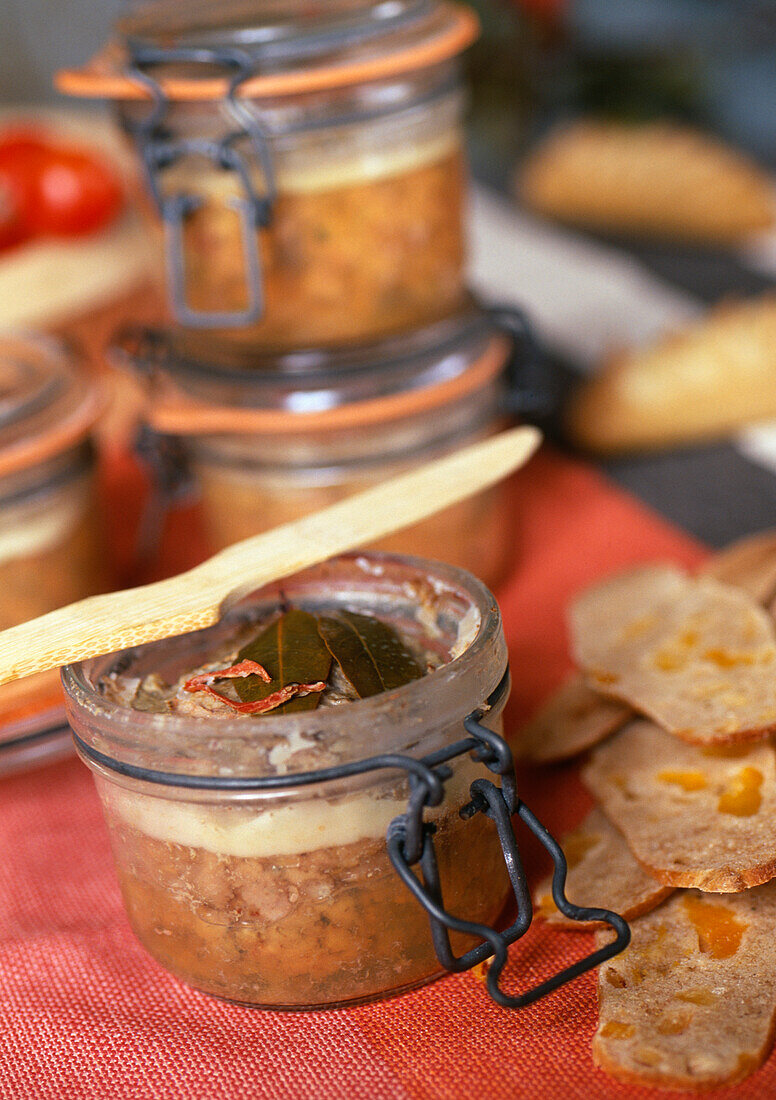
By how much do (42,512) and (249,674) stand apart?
0.44 metres

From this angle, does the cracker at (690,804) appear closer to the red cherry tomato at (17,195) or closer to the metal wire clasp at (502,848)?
the metal wire clasp at (502,848)

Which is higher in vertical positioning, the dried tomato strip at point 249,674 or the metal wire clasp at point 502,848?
the dried tomato strip at point 249,674

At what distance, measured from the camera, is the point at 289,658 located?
0.84 meters

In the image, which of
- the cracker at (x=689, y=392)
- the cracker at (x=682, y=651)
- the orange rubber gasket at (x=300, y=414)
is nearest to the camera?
the cracker at (x=682, y=651)

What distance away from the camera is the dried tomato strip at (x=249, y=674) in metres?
0.80

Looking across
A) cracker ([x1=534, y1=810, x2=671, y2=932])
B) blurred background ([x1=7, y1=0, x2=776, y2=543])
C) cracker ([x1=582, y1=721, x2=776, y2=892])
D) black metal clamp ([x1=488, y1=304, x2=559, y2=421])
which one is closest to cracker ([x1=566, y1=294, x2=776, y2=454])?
blurred background ([x1=7, y1=0, x2=776, y2=543])

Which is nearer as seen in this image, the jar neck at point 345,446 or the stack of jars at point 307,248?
the stack of jars at point 307,248

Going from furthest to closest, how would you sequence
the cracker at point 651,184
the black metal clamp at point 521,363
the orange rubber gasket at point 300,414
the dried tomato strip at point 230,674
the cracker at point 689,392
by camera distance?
the cracker at point 651,184, the cracker at point 689,392, the black metal clamp at point 521,363, the orange rubber gasket at point 300,414, the dried tomato strip at point 230,674

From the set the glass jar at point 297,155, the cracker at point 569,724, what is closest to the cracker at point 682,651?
the cracker at point 569,724

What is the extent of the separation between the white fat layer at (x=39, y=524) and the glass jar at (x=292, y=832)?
0.33 m

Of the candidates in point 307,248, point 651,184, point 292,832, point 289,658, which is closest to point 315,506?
point 307,248

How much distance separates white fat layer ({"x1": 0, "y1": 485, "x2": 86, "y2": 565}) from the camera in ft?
3.77

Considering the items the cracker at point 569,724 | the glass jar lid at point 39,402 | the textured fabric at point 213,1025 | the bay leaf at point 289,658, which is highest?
the glass jar lid at point 39,402

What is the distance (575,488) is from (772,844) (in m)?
0.82
